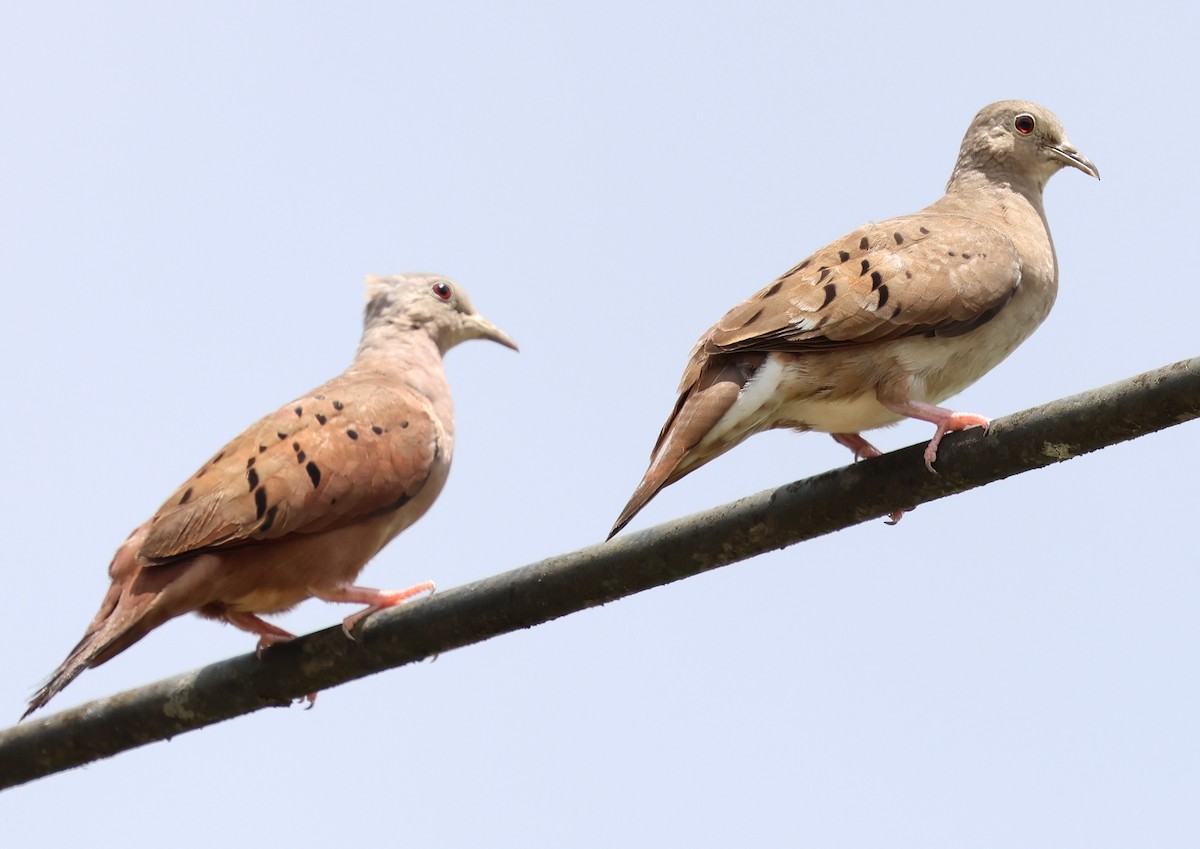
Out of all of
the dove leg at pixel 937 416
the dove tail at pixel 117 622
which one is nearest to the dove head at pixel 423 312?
the dove tail at pixel 117 622

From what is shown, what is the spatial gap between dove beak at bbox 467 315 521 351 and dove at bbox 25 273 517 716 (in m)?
1.35

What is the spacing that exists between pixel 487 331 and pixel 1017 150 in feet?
8.96

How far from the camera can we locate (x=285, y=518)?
19.4ft

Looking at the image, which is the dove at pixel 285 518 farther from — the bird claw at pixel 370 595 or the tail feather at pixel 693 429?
the tail feather at pixel 693 429

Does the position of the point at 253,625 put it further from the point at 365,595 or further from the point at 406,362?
the point at 406,362

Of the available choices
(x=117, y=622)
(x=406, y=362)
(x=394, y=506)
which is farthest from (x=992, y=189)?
(x=117, y=622)

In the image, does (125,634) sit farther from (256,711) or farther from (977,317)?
(977,317)

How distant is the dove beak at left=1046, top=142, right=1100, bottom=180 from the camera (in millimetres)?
7395

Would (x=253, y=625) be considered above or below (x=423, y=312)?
below

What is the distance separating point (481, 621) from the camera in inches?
173

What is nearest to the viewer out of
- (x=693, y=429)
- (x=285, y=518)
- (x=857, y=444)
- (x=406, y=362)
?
(x=693, y=429)

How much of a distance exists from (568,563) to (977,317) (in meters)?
2.27

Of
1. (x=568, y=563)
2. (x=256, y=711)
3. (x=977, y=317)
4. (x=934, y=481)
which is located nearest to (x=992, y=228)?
(x=977, y=317)

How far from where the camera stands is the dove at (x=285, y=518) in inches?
225
